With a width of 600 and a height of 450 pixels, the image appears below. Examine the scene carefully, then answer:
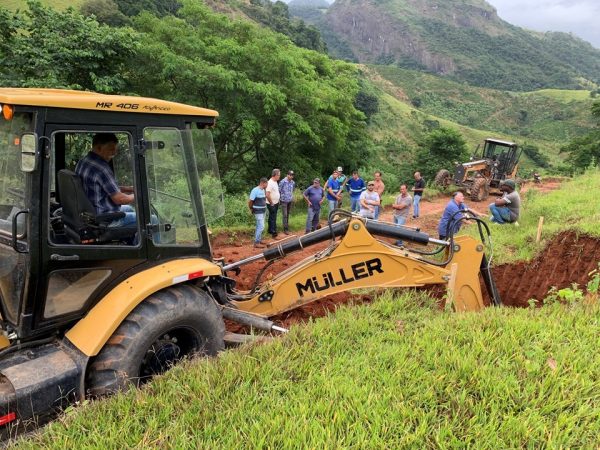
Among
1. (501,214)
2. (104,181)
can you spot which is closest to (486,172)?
(501,214)

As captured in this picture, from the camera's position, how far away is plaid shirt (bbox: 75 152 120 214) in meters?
3.32

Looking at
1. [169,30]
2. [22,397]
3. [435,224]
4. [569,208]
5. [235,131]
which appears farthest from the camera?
[235,131]

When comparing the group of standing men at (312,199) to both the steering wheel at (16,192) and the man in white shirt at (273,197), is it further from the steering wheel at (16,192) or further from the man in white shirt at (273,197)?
the steering wheel at (16,192)

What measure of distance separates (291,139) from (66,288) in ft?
48.4

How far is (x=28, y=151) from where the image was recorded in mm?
2850

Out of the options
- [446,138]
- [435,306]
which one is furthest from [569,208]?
[446,138]

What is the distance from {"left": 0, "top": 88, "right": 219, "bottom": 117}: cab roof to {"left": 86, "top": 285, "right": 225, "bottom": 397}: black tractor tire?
4.53 feet

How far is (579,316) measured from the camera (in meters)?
3.64

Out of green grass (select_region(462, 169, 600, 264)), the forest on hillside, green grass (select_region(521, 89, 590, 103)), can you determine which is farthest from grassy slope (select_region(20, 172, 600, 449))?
green grass (select_region(521, 89, 590, 103))

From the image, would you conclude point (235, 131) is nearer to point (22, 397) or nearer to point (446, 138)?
point (22, 397)

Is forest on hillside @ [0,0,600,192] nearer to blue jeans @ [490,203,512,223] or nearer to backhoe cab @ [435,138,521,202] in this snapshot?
backhoe cab @ [435,138,521,202]

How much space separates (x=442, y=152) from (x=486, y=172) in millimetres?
8678

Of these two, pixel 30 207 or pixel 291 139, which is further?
pixel 291 139

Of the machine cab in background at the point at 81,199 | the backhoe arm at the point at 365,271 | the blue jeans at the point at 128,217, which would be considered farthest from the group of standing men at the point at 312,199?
the blue jeans at the point at 128,217
